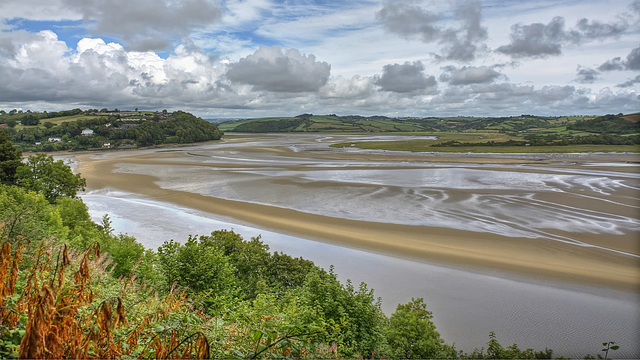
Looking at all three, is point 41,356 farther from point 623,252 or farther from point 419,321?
point 623,252

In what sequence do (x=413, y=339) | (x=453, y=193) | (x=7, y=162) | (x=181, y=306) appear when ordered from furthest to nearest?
(x=453, y=193), (x=7, y=162), (x=413, y=339), (x=181, y=306)

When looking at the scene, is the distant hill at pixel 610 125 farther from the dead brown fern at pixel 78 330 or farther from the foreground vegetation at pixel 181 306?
the dead brown fern at pixel 78 330

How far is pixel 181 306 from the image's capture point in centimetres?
668

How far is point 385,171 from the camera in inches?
1815

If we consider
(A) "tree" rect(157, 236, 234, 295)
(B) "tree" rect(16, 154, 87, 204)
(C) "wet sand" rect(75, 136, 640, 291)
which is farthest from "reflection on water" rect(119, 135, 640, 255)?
(A) "tree" rect(157, 236, 234, 295)

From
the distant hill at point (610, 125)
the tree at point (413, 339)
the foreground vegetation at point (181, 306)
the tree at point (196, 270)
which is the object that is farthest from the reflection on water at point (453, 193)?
the distant hill at point (610, 125)

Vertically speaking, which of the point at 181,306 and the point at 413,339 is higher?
the point at 181,306

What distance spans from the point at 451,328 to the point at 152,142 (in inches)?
4719

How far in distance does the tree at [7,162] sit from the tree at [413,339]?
2977 centimetres

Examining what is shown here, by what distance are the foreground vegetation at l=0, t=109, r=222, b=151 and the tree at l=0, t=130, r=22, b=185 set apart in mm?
84117

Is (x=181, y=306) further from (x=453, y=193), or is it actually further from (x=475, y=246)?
(x=453, y=193)

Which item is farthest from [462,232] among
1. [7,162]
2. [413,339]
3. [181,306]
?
[7,162]

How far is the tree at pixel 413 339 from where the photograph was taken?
893 cm

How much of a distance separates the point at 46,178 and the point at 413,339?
88.4ft
